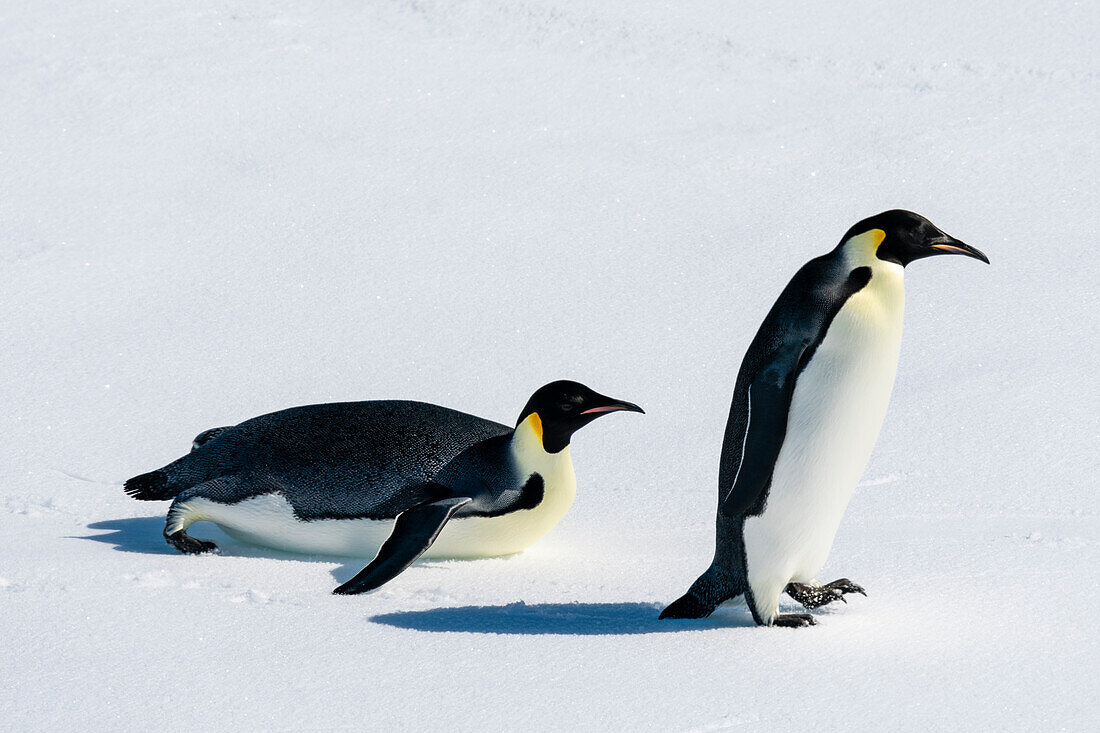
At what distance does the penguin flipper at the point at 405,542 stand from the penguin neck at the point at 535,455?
0.72 feet

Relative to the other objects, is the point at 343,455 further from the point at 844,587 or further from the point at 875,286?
the point at 875,286

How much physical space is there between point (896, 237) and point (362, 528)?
5.99 ft

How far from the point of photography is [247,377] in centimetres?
599

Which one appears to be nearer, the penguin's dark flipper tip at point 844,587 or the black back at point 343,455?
the penguin's dark flipper tip at point 844,587

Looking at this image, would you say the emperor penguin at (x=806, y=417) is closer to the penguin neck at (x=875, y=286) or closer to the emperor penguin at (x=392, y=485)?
the penguin neck at (x=875, y=286)

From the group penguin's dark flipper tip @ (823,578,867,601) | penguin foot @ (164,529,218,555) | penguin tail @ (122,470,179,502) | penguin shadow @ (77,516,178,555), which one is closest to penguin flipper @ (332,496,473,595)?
penguin foot @ (164,529,218,555)

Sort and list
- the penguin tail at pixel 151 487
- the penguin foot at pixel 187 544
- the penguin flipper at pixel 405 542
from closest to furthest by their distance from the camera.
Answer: the penguin flipper at pixel 405 542 → the penguin foot at pixel 187 544 → the penguin tail at pixel 151 487

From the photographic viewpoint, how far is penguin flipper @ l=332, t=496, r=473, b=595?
3668mm

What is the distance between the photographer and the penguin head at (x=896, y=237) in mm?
3461

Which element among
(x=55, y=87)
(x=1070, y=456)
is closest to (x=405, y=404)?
(x=1070, y=456)

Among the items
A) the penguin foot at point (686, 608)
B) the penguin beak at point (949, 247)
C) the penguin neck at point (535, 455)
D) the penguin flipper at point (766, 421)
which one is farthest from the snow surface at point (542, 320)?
the penguin beak at point (949, 247)

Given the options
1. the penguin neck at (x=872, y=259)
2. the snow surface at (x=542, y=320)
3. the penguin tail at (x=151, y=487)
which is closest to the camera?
the snow surface at (x=542, y=320)

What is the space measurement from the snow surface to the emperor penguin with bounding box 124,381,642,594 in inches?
4.0

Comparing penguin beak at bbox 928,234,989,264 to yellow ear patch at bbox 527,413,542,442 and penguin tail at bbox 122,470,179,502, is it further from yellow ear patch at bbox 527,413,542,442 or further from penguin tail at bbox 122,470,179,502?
penguin tail at bbox 122,470,179,502
